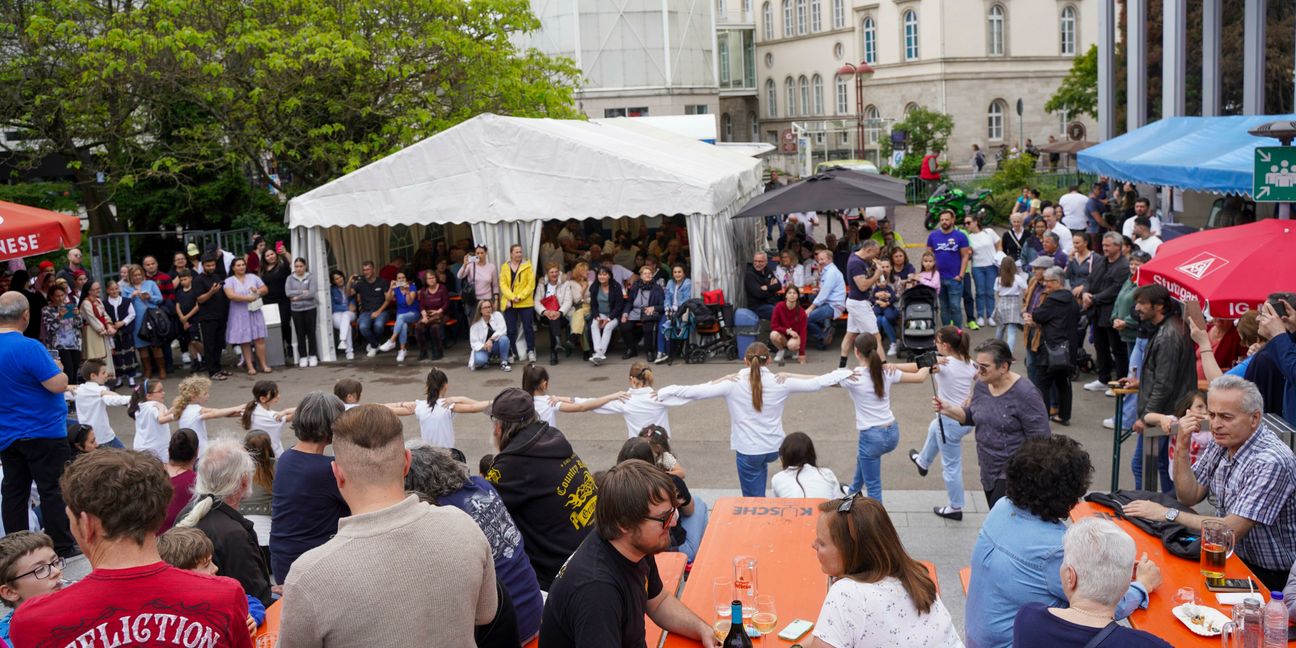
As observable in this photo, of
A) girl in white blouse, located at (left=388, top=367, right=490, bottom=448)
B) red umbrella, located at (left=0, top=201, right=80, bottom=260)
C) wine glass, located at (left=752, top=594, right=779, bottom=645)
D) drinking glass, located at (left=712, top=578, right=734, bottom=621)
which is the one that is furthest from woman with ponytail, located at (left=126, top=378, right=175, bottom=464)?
wine glass, located at (left=752, top=594, right=779, bottom=645)

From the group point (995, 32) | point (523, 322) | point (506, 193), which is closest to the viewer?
point (523, 322)

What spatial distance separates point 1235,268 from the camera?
7391mm

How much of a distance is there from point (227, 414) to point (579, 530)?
13.8ft

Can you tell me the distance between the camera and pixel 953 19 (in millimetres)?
56344

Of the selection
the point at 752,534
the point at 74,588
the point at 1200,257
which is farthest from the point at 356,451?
the point at 1200,257

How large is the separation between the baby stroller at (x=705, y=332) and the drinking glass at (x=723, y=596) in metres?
9.72

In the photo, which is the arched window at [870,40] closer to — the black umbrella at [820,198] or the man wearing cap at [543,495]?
the black umbrella at [820,198]

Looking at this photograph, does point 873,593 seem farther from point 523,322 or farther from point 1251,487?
point 523,322

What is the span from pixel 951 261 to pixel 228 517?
11671mm

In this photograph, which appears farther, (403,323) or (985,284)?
(985,284)

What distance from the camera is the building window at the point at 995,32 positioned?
57.1 meters

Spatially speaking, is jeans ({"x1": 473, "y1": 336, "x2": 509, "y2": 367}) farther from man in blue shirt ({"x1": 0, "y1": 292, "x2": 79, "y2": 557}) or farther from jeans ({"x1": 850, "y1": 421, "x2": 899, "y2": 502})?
jeans ({"x1": 850, "y1": 421, "x2": 899, "y2": 502})

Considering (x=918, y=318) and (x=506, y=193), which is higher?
(x=506, y=193)

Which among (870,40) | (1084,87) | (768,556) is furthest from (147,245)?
(870,40)
